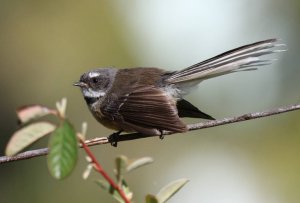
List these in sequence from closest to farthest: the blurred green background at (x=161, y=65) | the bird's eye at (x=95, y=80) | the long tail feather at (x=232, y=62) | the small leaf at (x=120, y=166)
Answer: the small leaf at (x=120, y=166)
the long tail feather at (x=232, y=62)
the bird's eye at (x=95, y=80)
the blurred green background at (x=161, y=65)

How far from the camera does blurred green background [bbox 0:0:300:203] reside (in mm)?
10992

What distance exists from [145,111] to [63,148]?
2941 millimetres

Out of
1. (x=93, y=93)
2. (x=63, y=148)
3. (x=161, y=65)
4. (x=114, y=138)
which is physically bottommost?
(x=161, y=65)

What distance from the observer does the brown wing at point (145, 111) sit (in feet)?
14.1

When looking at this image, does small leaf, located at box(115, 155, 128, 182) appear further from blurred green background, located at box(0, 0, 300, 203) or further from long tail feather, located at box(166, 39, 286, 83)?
blurred green background, located at box(0, 0, 300, 203)

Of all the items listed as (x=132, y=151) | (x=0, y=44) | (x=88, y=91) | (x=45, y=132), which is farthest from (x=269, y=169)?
(x=45, y=132)

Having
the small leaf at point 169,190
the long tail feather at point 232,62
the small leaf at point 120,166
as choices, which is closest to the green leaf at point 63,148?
the small leaf at point 120,166

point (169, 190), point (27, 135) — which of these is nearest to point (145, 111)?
point (169, 190)

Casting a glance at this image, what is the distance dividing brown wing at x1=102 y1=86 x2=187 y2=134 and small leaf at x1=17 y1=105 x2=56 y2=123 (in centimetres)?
219

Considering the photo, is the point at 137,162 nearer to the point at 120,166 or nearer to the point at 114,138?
the point at 120,166

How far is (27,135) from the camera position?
1.83 meters

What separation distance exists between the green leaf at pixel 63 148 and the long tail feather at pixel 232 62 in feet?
6.20

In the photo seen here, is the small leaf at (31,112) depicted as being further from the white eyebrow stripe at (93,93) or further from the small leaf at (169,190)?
the white eyebrow stripe at (93,93)

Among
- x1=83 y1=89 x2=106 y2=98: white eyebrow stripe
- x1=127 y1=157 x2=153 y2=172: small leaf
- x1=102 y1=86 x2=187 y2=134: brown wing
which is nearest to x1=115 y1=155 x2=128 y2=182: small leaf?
x1=127 y1=157 x2=153 y2=172: small leaf
